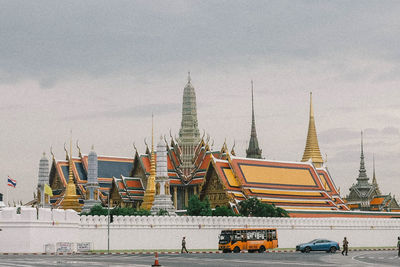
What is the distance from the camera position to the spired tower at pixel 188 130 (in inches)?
3391

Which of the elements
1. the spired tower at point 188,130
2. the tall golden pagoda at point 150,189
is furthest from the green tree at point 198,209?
the spired tower at point 188,130

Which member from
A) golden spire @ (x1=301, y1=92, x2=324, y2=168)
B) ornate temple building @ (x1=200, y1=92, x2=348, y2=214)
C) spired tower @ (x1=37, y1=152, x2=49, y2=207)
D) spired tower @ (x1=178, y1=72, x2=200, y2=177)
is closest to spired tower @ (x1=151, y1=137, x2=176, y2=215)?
ornate temple building @ (x1=200, y1=92, x2=348, y2=214)

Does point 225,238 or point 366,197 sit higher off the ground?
point 366,197

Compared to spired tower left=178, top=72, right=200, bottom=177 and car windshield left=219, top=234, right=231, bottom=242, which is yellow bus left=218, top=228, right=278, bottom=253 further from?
spired tower left=178, top=72, right=200, bottom=177

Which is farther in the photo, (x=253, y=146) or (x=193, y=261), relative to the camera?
(x=253, y=146)

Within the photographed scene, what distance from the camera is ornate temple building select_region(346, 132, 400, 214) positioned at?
104750 mm

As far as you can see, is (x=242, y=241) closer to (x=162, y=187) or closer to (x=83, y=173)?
(x=162, y=187)

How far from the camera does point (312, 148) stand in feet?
330

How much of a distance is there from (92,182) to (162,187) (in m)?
10.8

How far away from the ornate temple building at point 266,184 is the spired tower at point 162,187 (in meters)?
5.11

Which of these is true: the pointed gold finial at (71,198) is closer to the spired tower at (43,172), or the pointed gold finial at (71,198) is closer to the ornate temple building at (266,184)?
the spired tower at (43,172)

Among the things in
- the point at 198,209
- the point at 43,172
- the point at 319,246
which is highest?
the point at 43,172

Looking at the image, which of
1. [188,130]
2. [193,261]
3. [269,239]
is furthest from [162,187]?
[193,261]

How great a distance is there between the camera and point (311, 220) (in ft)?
212
